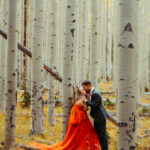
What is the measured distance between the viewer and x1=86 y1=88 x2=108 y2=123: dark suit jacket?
14.9 ft

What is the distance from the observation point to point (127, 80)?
2.88m

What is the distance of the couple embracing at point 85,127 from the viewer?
4594mm

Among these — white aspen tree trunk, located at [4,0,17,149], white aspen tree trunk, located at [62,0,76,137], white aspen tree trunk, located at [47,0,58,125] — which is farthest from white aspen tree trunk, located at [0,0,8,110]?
white aspen tree trunk, located at [62,0,76,137]

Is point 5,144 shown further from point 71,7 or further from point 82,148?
point 71,7

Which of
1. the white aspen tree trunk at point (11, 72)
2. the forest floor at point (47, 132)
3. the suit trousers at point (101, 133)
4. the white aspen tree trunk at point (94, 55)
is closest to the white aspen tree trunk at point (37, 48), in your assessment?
the white aspen tree trunk at point (11, 72)

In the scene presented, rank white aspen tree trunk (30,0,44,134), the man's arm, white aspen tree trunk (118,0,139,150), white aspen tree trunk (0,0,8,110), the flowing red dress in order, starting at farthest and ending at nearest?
white aspen tree trunk (0,0,8,110) → white aspen tree trunk (30,0,44,134) → the flowing red dress → the man's arm → white aspen tree trunk (118,0,139,150)

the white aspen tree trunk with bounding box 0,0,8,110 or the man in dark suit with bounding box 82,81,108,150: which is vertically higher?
the white aspen tree trunk with bounding box 0,0,8,110

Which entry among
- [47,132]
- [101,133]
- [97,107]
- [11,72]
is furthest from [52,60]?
[101,133]

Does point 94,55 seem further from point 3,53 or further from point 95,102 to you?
point 3,53

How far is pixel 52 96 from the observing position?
7648mm

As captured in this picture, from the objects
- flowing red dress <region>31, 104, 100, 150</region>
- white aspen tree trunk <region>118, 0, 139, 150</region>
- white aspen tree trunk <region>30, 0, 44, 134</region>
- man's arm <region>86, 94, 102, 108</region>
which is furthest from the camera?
white aspen tree trunk <region>30, 0, 44, 134</region>

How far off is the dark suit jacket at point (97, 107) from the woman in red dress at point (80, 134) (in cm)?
19

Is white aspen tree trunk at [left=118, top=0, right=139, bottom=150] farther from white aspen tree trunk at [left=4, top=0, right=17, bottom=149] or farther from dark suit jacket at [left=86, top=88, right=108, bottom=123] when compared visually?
white aspen tree trunk at [left=4, top=0, right=17, bottom=149]

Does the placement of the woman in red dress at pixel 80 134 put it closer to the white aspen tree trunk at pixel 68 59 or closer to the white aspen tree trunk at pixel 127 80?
the white aspen tree trunk at pixel 68 59
